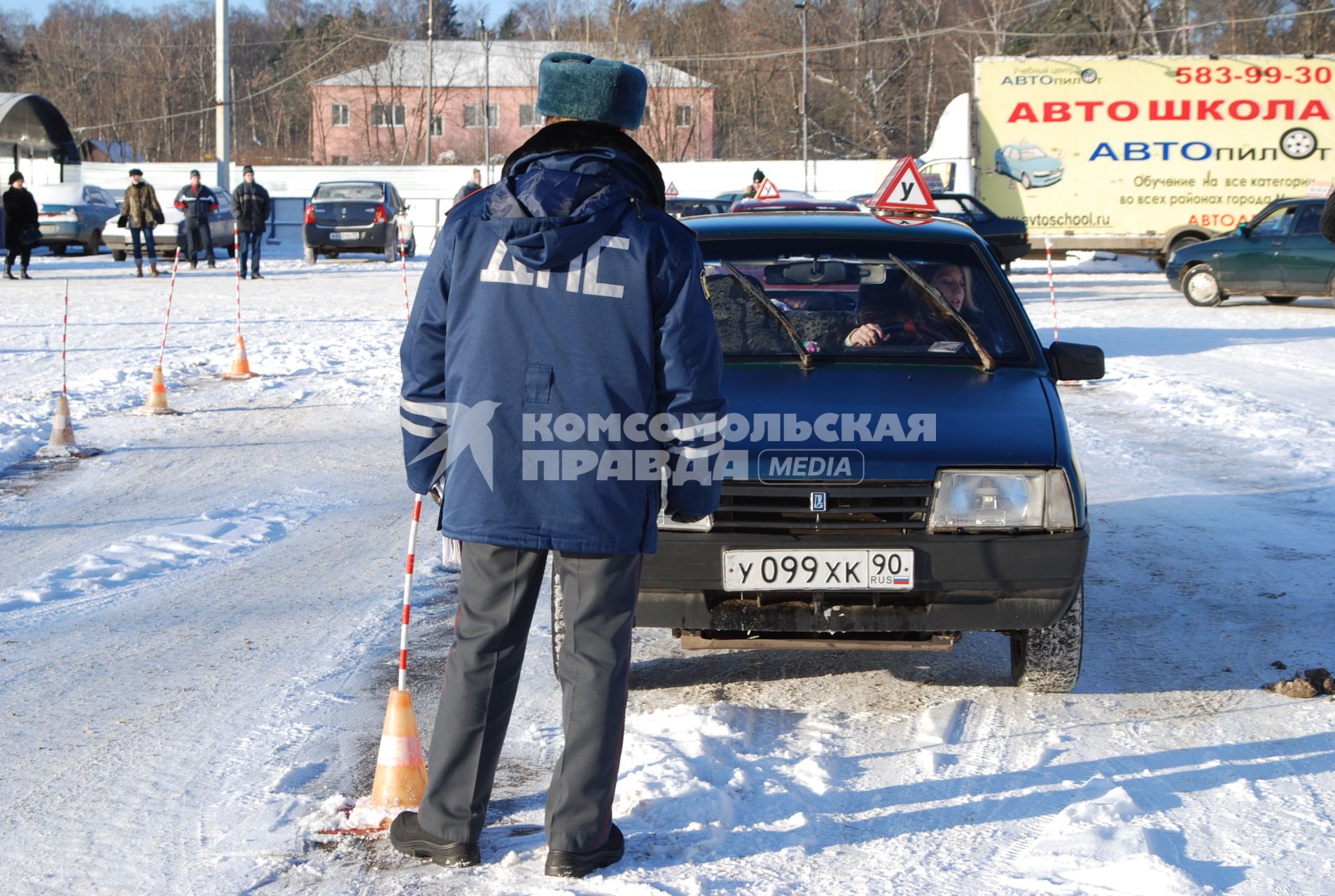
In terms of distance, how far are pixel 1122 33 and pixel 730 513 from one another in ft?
156

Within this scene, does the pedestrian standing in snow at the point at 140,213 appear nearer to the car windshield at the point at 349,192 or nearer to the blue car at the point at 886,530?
the car windshield at the point at 349,192

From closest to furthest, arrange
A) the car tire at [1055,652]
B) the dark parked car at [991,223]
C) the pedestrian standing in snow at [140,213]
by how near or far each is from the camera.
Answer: the car tire at [1055,652]
the pedestrian standing in snow at [140,213]
the dark parked car at [991,223]

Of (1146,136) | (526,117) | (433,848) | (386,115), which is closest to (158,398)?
(433,848)

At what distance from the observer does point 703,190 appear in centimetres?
4419

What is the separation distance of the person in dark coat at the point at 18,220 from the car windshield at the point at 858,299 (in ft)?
61.5

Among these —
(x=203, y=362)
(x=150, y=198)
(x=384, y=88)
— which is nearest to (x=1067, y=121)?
(x=150, y=198)

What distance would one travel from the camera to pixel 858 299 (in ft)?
18.0

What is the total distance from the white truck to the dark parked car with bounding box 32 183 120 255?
17.6m

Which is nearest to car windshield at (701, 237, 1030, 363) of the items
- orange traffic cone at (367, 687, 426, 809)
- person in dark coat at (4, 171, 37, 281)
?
orange traffic cone at (367, 687, 426, 809)

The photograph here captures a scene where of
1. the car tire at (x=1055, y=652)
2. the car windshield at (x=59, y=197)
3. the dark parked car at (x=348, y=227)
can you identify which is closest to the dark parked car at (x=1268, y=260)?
Answer: the dark parked car at (x=348, y=227)

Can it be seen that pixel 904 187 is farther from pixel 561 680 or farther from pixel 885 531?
pixel 561 680

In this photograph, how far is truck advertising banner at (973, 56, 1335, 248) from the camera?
84.6 feet

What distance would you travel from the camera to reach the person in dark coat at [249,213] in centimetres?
2222

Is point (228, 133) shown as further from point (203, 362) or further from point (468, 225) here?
point (468, 225)
